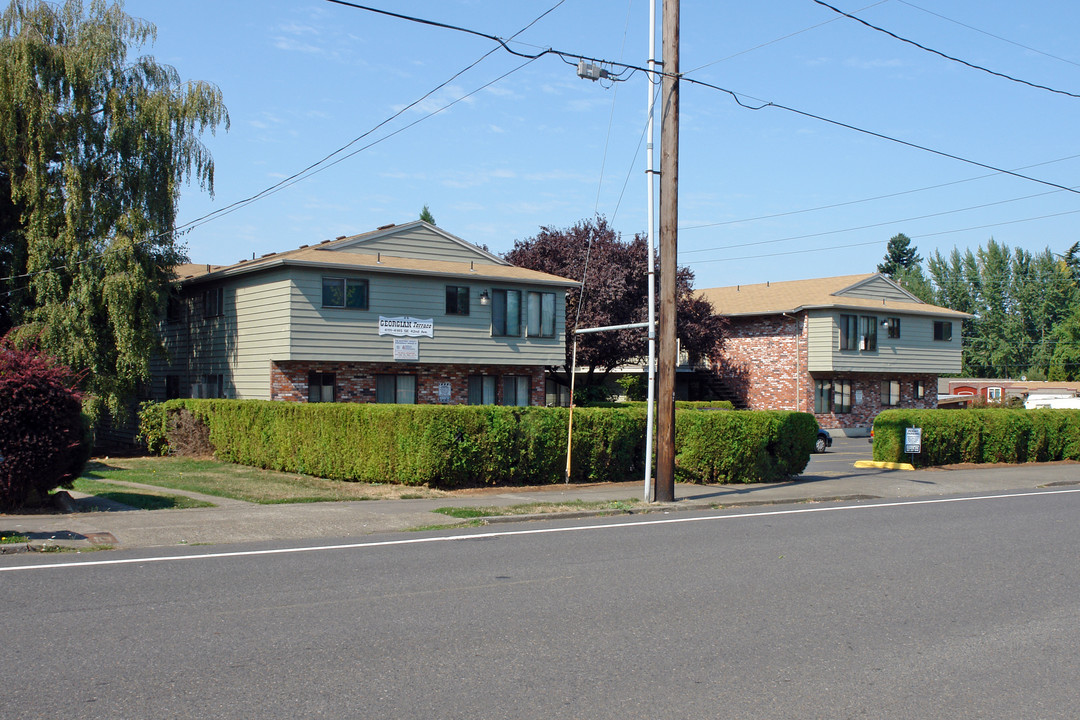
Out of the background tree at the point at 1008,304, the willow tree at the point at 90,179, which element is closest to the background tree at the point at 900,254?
the background tree at the point at 1008,304

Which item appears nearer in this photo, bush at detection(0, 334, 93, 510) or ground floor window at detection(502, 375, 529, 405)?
bush at detection(0, 334, 93, 510)

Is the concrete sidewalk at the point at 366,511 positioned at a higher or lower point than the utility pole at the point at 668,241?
lower

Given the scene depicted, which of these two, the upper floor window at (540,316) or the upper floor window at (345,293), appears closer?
the upper floor window at (345,293)

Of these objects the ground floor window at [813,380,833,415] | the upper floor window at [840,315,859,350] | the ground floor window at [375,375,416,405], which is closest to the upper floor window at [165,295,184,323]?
the ground floor window at [375,375,416,405]

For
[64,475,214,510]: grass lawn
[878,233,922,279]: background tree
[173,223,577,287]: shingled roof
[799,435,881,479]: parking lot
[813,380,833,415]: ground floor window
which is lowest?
[799,435,881,479]: parking lot

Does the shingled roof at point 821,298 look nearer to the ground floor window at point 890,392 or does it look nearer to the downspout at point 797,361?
the downspout at point 797,361

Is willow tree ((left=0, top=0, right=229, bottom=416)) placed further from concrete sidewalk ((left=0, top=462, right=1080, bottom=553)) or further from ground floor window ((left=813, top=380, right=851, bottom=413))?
ground floor window ((left=813, top=380, right=851, bottom=413))

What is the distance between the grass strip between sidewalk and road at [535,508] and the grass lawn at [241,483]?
2.02 m

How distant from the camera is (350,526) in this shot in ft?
41.1

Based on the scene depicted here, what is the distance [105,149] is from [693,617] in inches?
986

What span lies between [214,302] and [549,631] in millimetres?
26905

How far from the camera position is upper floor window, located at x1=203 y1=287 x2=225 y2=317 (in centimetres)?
3055

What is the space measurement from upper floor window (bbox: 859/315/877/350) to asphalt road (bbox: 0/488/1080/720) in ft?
114

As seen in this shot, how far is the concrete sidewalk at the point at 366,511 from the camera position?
11.1 m
